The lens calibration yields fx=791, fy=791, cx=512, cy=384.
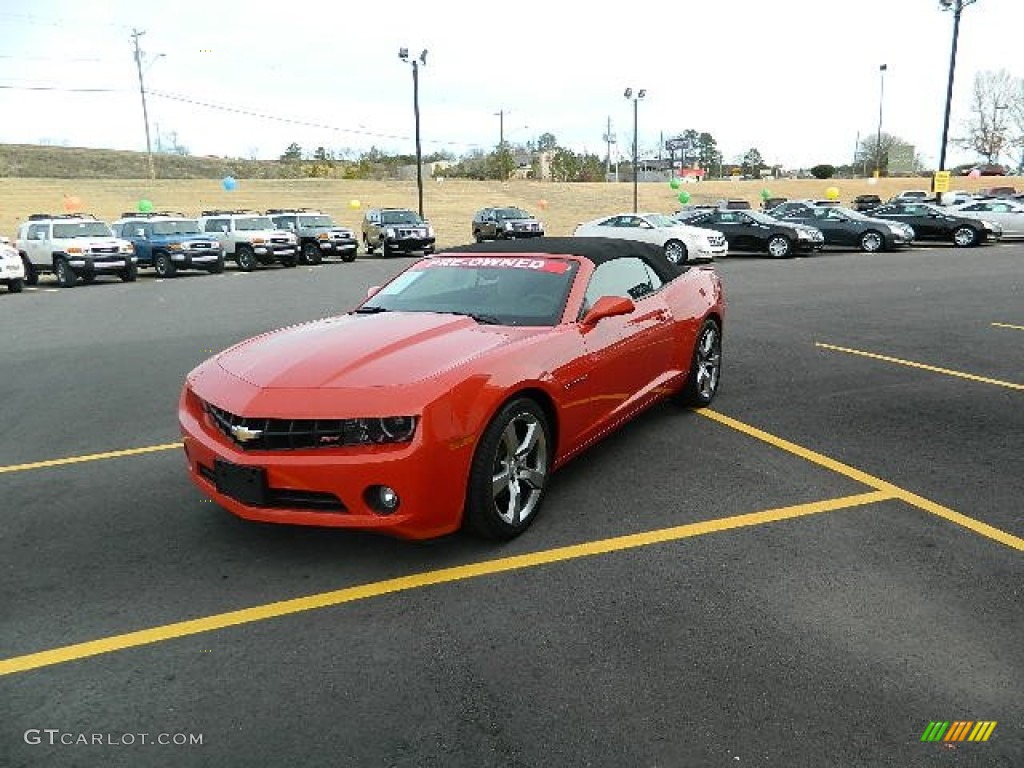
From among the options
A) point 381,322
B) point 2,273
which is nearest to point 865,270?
point 381,322

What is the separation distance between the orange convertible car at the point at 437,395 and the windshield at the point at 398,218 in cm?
2626

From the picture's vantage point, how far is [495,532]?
398 cm

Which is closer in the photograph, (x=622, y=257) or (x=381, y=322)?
(x=381, y=322)

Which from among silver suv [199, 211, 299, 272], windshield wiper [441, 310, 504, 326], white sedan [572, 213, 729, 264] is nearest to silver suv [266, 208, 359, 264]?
silver suv [199, 211, 299, 272]

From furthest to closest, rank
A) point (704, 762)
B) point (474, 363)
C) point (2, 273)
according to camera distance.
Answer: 1. point (2, 273)
2. point (474, 363)
3. point (704, 762)

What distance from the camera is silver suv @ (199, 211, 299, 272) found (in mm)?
25016

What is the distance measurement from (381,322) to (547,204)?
61.6 metres

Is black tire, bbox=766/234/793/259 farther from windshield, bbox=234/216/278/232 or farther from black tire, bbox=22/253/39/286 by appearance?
black tire, bbox=22/253/39/286

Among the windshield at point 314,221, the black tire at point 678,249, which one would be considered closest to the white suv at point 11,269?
the windshield at point 314,221

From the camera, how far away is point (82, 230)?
21.4 m

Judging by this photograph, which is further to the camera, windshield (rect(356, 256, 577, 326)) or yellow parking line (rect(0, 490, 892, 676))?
windshield (rect(356, 256, 577, 326))

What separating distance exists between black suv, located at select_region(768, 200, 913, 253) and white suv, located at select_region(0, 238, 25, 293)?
2214 cm

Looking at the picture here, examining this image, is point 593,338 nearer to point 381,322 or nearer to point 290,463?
point 381,322

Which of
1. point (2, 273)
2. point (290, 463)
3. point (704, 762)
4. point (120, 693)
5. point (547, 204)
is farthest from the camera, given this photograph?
point (547, 204)
